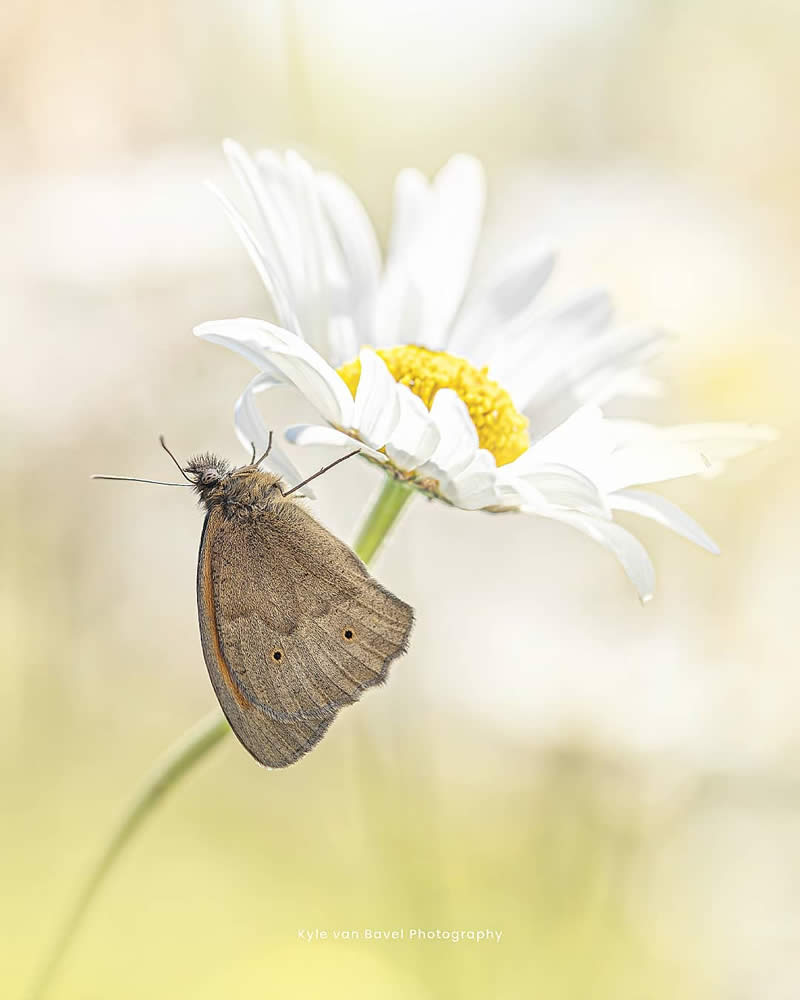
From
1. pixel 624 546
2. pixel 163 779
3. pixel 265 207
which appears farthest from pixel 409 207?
pixel 163 779

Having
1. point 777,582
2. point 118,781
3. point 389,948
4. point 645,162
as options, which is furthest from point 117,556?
point 645,162

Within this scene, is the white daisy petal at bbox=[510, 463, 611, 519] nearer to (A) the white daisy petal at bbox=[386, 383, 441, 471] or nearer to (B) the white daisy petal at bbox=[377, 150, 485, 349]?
(A) the white daisy petal at bbox=[386, 383, 441, 471]

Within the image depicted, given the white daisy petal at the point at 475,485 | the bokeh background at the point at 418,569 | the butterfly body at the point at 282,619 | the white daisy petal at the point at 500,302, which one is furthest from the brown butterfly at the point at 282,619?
the bokeh background at the point at 418,569

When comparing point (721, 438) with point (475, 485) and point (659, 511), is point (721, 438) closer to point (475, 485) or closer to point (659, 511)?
point (659, 511)

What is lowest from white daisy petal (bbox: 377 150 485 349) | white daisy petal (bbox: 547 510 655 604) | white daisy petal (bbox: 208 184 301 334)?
white daisy petal (bbox: 547 510 655 604)

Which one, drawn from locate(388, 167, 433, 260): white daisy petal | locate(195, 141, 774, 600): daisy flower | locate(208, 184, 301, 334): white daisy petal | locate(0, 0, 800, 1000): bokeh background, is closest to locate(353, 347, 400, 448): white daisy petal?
locate(195, 141, 774, 600): daisy flower

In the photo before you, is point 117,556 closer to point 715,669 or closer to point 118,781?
point 118,781

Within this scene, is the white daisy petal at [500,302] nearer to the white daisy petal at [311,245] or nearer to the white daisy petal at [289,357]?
the white daisy petal at [311,245]
